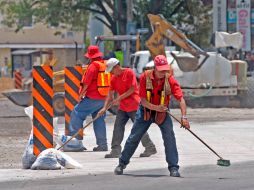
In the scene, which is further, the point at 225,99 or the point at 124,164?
the point at 225,99

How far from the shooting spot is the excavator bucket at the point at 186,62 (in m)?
30.9

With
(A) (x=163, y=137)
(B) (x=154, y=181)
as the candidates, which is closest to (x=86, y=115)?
(A) (x=163, y=137)

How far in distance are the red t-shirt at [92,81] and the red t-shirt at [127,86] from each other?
1.44m

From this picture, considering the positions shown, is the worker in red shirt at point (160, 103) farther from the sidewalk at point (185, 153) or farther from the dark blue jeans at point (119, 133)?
the dark blue jeans at point (119, 133)

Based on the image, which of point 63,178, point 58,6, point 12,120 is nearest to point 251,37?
point 58,6

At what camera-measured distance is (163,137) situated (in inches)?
533

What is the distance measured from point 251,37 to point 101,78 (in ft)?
102

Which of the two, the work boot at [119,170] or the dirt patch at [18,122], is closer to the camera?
the work boot at [119,170]

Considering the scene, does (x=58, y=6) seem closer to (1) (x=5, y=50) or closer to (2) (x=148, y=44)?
(2) (x=148, y=44)

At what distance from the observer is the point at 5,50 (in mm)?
74312

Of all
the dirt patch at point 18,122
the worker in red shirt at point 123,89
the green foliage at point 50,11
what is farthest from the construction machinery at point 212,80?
the green foliage at point 50,11

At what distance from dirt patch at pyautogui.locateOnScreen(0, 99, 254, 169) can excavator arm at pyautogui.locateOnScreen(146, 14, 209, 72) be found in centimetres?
167

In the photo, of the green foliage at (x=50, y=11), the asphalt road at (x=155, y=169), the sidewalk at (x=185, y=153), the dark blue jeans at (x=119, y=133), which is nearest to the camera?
the asphalt road at (x=155, y=169)

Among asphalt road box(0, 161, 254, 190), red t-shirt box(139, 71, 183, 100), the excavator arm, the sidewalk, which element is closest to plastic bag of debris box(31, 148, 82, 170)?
the sidewalk
